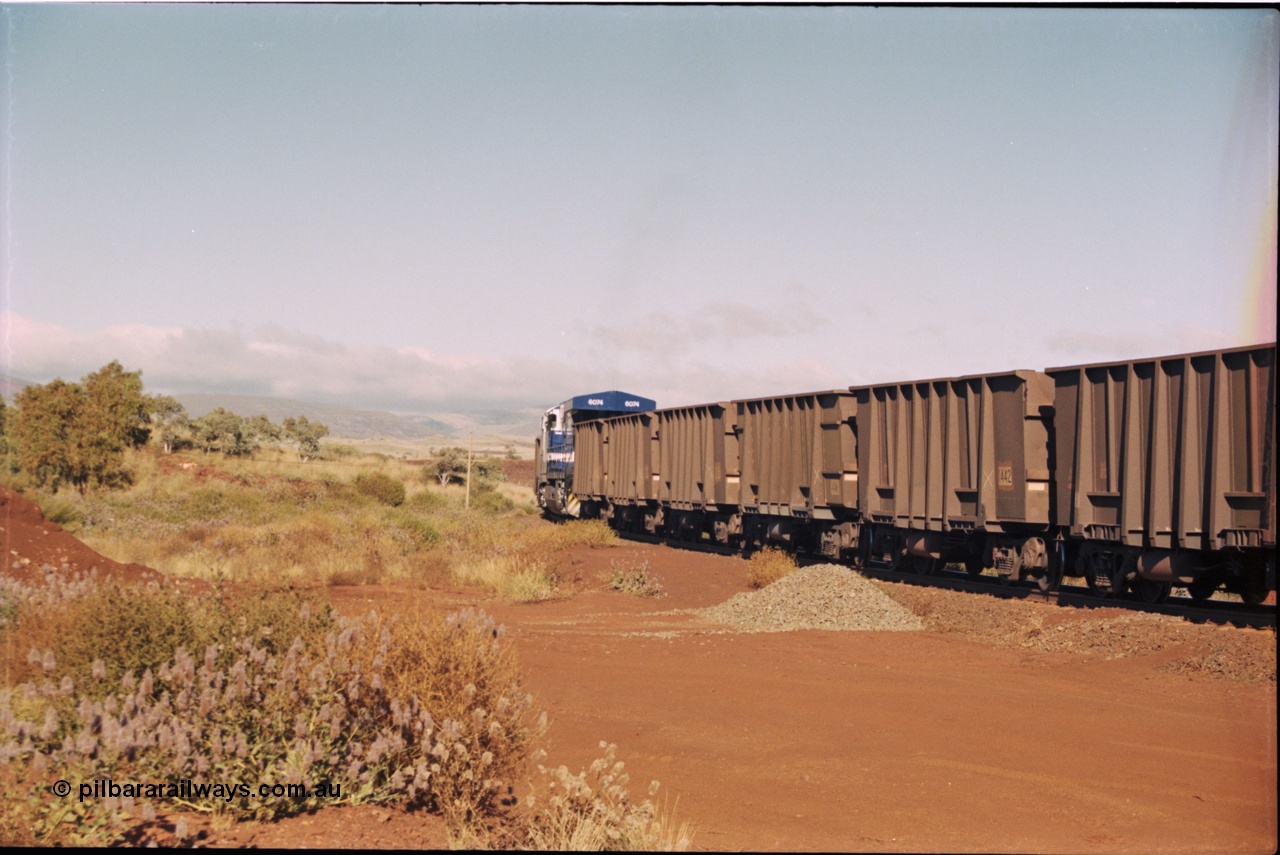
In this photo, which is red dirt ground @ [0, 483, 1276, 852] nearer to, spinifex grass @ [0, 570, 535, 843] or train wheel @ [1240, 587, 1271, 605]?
spinifex grass @ [0, 570, 535, 843]

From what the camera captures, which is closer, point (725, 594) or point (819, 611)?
point (819, 611)

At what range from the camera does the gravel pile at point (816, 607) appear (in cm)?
1492

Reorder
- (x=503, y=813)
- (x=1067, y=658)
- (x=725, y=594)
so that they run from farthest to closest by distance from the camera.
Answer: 1. (x=725, y=594)
2. (x=1067, y=658)
3. (x=503, y=813)

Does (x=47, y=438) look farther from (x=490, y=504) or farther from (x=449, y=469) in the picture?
(x=449, y=469)

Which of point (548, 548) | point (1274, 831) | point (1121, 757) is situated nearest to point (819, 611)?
point (1121, 757)

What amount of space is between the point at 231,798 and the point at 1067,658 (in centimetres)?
998

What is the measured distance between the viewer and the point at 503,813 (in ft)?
20.0

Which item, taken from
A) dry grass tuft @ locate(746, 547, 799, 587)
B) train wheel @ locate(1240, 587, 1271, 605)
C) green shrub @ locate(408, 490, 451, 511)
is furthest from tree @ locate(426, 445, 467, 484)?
train wheel @ locate(1240, 587, 1271, 605)

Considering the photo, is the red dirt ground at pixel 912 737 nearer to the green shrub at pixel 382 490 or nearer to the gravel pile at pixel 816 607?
the gravel pile at pixel 816 607

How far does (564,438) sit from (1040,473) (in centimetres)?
2913

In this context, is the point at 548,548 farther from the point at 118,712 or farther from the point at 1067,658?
the point at 118,712

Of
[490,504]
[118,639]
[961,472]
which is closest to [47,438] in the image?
[490,504]

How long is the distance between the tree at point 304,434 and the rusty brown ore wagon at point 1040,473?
61.3m

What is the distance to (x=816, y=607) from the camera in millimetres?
15617
